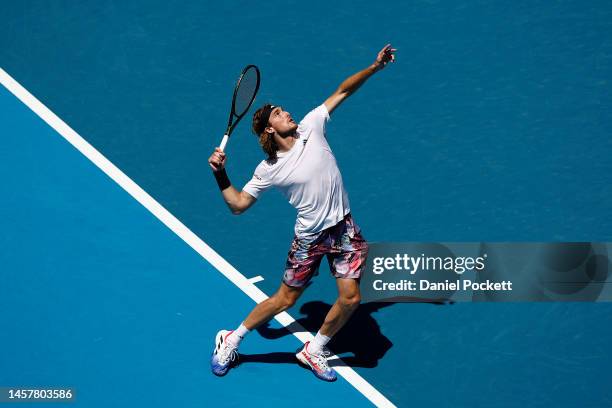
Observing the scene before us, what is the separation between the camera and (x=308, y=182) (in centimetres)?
717

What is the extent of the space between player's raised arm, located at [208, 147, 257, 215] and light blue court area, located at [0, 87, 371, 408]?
1.50m

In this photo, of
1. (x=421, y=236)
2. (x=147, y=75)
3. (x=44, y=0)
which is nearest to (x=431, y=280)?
(x=421, y=236)

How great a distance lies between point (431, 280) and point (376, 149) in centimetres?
175

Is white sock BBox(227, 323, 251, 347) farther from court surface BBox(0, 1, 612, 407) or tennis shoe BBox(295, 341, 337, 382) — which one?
tennis shoe BBox(295, 341, 337, 382)

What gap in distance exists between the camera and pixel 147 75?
1048 centimetres

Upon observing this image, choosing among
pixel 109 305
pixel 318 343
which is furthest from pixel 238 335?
pixel 109 305

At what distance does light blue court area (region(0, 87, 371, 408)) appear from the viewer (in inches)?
305

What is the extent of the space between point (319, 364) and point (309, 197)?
5.09 feet

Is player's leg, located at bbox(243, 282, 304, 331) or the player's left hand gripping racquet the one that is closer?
player's leg, located at bbox(243, 282, 304, 331)

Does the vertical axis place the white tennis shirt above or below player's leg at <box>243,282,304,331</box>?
above

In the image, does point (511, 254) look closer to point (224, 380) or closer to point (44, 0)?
point (224, 380)

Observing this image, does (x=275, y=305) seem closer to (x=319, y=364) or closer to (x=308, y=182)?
(x=319, y=364)

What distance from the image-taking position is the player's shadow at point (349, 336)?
26.2 ft

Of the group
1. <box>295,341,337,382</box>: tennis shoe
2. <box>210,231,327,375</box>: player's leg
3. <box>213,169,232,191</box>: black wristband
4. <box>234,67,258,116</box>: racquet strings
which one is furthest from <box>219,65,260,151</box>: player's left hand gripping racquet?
<box>295,341,337,382</box>: tennis shoe
